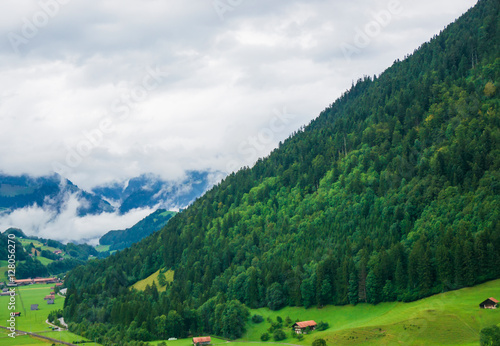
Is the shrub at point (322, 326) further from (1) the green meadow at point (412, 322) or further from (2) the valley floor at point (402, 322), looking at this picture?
(1) the green meadow at point (412, 322)

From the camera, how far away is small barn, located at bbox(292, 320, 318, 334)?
130387 mm

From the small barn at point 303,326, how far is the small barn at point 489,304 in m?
41.2

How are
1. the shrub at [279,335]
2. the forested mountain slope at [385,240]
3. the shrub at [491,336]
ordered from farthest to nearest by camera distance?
the forested mountain slope at [385,240] < the shrub at [279,335] < the shrub at [491,336]

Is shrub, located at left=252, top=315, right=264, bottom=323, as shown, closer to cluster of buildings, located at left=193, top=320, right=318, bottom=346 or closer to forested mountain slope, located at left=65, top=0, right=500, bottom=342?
forested mountain slope, located at left=65, top=0, right=500, bottom=342

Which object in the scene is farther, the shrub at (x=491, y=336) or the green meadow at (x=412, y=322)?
the green meadow at (x=412, y=322)

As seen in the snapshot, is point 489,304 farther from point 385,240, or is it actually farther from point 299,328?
point 299,328

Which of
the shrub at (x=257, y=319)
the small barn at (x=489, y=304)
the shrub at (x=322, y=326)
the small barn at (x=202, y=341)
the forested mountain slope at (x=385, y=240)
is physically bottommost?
the small barn at (x=202, y=341)

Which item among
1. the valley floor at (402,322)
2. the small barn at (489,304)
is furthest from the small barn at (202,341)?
the small barn at (489,304)

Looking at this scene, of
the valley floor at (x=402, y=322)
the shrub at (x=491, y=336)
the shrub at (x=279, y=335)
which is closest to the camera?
the shrub at (x=491, y=336)

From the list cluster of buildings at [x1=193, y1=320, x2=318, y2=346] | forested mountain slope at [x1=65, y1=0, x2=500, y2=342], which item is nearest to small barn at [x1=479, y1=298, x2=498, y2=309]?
forested mountain slope at [x1=65, y1=0, x2=500, y2=342]

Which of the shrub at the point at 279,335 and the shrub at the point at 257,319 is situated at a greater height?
the shrub at the point at 257,319

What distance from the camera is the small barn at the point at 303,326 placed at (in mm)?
130387

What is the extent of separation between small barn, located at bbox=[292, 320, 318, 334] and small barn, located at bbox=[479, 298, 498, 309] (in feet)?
135

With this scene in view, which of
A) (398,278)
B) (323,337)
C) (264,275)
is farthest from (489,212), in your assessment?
(264,275)
